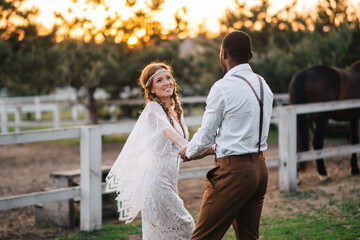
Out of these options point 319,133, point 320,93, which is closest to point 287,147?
point 319,133

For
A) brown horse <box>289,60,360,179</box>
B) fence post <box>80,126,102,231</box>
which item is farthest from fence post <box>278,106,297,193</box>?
fence post <box>80,126,102,231</box>

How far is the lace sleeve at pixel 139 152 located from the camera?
3479 millimetres

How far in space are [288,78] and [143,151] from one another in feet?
39.6

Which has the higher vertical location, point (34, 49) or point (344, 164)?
point (34, 49)

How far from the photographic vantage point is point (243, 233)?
9.22ft

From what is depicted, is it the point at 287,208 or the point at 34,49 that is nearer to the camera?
the point at 287,208

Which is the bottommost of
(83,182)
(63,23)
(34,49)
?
(83,182)

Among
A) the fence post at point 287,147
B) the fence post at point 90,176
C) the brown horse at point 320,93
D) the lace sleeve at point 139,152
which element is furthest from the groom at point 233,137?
the brown horse at point 320,93

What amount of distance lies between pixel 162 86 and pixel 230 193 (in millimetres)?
1287

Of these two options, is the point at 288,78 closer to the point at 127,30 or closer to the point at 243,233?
the point at 127,30

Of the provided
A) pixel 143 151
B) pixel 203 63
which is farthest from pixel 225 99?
pixel 203 63

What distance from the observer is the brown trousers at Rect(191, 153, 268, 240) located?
261cm

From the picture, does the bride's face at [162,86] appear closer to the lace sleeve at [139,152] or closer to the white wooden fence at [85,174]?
the lace sleeve at [139,152]

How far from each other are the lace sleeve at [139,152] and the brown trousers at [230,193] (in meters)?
0.86
